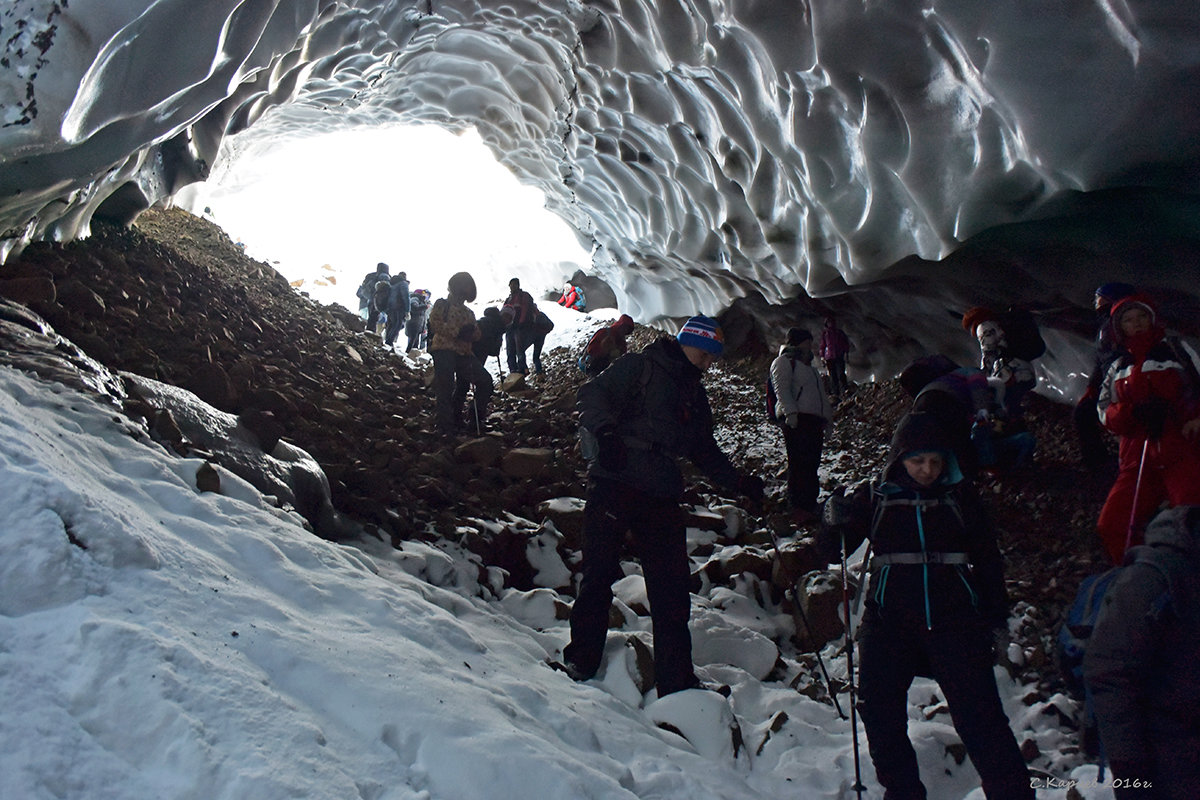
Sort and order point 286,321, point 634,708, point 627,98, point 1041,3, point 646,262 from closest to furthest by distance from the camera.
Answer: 1. point 634,708
2. point 1041,3
3. point 627,98
4. point 286,321
5. point 646,262

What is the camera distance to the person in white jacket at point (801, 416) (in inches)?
195

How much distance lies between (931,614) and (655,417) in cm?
139

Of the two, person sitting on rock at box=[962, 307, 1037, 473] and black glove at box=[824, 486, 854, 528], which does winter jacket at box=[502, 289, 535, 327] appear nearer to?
person sitting on rock at box=[962, 307, 1037, 473]

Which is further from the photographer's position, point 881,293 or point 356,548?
point 881,293

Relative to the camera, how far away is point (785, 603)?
161 inches

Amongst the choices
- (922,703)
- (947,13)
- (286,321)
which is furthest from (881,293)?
(286,321)

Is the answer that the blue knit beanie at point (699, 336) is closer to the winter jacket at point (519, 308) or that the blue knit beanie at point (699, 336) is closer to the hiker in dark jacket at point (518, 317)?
the hiker in dark jacket at point (518, 317)

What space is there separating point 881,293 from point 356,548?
5.69 m

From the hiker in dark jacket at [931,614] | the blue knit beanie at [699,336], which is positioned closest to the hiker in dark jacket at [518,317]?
the blue knit beanie at [699,336]

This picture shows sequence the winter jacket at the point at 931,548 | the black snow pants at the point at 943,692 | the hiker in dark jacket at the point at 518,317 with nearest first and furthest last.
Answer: the black snow pants at the point at 943,692, the winter jacket at the point at 931,548, the hiker in dark jacket at the point at 518,317

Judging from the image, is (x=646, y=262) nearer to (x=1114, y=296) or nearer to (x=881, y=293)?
(x=881, y=293)

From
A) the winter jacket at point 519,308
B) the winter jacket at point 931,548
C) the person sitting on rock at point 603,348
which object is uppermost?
the winter jacket at point 519,308

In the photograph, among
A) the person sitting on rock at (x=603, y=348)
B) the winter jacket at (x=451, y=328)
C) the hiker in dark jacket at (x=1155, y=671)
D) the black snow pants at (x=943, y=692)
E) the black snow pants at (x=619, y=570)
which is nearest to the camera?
the hiker in dark jacket at (x=1155, y=671)

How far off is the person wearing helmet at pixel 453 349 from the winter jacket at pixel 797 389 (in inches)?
123
